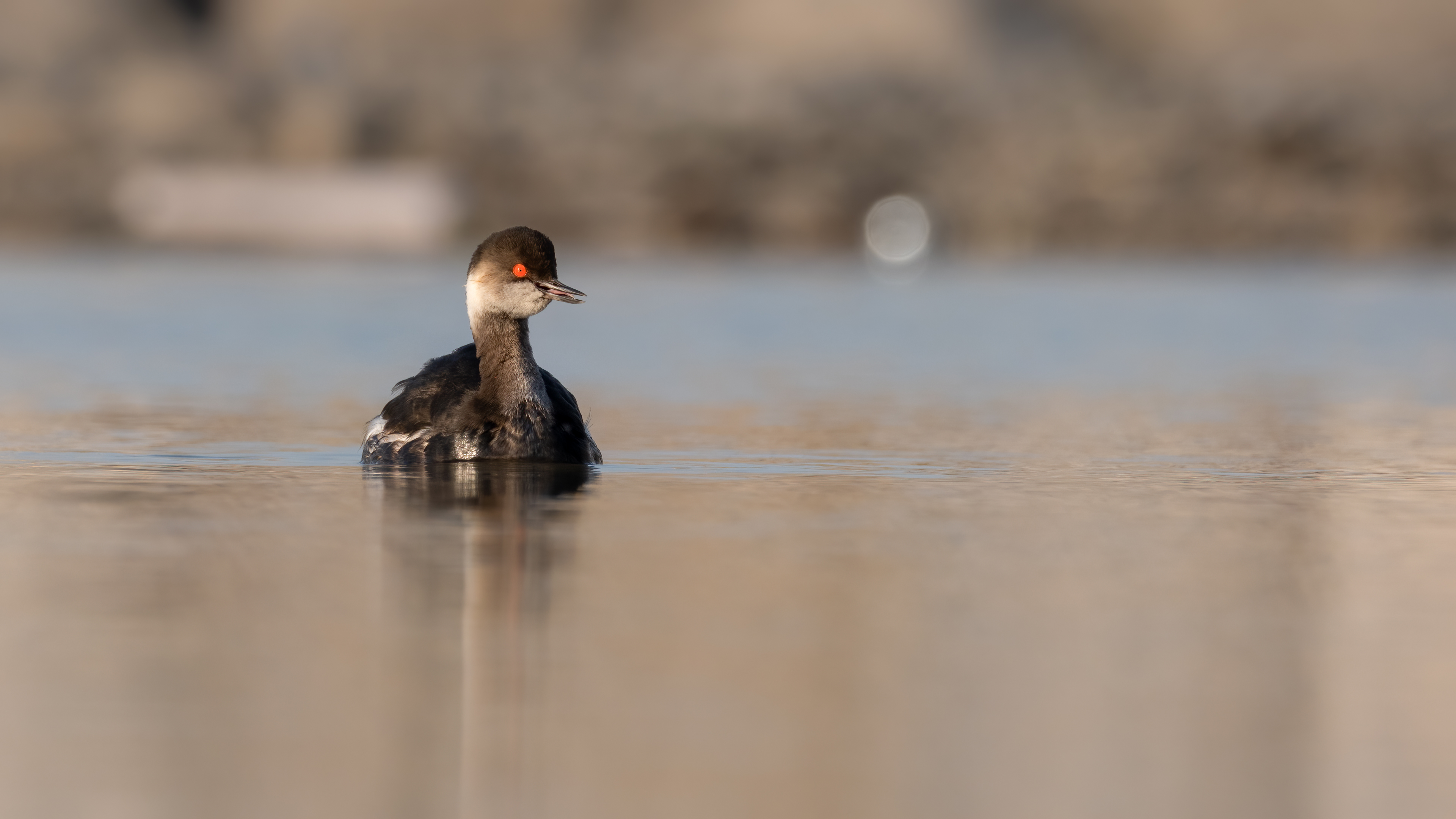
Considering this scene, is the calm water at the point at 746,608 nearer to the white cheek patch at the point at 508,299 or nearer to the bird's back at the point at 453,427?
the bird's back at the point at 453,427

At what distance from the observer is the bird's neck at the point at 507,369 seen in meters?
13.5

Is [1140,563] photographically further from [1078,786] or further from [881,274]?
[881,274]

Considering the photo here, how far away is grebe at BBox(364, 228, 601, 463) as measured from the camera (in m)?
13.4

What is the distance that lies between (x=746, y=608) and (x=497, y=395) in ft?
15.5

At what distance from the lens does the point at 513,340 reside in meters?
13.5

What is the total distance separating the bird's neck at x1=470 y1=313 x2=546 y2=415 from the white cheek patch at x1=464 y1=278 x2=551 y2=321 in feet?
0.29

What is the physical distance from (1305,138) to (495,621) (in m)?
88.3

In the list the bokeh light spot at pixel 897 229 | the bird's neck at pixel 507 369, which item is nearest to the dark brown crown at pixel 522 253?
the bird's neck at pixel 507 369

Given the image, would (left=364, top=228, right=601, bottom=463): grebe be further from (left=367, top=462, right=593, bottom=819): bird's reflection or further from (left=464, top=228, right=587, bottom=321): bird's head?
(left=367, top=462, right=593, bottom=819): bird's reflection

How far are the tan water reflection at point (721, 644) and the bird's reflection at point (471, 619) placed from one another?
22mm

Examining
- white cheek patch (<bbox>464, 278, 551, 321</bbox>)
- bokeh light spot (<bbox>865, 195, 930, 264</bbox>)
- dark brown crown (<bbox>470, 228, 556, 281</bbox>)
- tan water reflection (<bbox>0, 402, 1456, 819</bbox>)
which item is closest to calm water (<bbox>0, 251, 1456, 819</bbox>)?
tan water reflection (<bbox>0, 402, 1456, 819</bbox>)

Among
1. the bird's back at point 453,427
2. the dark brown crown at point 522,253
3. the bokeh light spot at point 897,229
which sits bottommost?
the bird's back at point 453,427

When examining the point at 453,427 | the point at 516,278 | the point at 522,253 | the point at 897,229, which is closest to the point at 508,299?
the point at 516,278

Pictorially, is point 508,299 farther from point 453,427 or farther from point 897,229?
point 897,229
